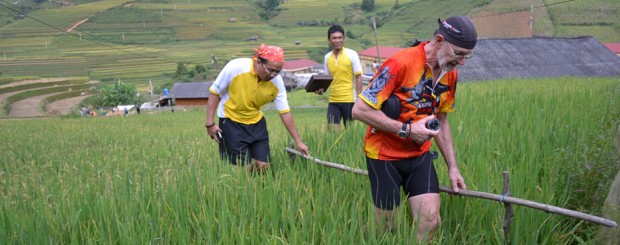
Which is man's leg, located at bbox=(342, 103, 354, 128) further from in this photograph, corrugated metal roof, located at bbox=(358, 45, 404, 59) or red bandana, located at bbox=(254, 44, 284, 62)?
corrugated metal roof, located at bbox=(358, 45, 404, 59)

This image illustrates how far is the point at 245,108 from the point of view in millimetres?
5270

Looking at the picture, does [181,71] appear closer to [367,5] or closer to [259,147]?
[367,5]

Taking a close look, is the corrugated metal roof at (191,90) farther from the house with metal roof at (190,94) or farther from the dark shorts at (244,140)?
the dark shorts at (244,140)

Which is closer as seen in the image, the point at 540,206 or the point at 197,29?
the point at 540,206

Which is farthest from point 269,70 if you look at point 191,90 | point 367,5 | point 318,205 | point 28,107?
point 367,5

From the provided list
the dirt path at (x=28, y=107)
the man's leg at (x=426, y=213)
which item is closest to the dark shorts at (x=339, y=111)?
the man's leg at (x=426, y=213)

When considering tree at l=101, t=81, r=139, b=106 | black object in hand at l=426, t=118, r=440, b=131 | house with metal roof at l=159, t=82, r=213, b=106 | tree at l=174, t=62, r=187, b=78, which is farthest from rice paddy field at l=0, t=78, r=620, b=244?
tree at l=174, t=62, r=187, b=78

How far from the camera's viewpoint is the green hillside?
2547 inches

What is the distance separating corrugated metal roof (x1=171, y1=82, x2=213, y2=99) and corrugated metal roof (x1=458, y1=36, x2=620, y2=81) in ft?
87.7

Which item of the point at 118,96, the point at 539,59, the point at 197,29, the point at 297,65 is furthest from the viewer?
the point at 197,29

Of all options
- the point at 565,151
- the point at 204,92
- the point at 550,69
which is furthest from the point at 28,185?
the point at 204,92

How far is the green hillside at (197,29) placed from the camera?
64688 millimetres

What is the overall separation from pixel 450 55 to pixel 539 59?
30411 mm

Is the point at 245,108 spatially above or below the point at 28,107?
above
